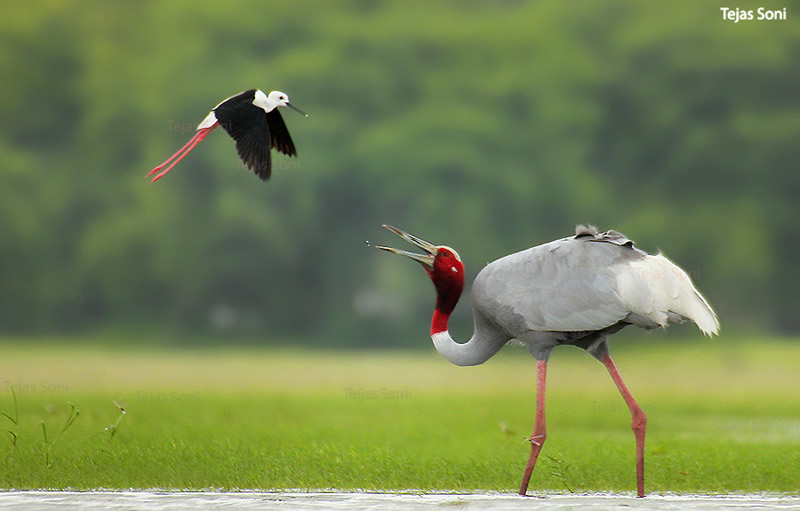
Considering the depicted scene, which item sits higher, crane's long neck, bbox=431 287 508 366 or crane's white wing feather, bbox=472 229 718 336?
crane's white wing feather, bbox=472 229 718 336

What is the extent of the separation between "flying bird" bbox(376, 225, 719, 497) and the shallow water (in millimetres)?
348

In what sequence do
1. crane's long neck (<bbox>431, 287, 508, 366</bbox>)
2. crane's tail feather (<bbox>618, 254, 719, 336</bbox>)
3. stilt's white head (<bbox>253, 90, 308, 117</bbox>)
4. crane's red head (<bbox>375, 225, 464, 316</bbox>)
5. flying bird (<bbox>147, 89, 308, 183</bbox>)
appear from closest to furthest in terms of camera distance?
crane's tail feather (<bbox>618, 254, 719, 336</bbox>) < crane's red head (<bbox>375, 225, 464, 316</bbox>) < crane's long neck (<bbox>431, 287, 508, 366</bbox>) < flying bird (<bbox>147, 89, 308, 183</bbox>) < stilt's white head (<bbox>253, 90, 308, 117</bbox>)

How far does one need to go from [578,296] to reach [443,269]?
891mm

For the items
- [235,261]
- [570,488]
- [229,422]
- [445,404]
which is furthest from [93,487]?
[235,261]

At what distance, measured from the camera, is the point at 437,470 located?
816 cm

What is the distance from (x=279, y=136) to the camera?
8.30 meters

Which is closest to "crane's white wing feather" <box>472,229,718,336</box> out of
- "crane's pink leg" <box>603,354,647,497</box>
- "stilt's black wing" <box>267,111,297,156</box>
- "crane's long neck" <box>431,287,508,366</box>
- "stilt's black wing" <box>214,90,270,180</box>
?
"crane's long neck" <box>431,287,508,366</box>

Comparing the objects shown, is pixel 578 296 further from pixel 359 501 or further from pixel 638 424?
pixel 359 501

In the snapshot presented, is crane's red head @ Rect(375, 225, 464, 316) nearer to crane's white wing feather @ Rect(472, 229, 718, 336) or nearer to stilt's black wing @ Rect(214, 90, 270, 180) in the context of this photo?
crane's white wing feather @ Rect(472, 229, 718, 336)

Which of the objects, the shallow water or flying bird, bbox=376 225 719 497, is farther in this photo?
flying bird, bbox=376 225 719 497

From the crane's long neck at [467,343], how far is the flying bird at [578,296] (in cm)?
10

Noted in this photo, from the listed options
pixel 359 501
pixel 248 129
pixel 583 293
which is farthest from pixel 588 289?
pixel 248 129

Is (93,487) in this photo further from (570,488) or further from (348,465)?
(570,488)

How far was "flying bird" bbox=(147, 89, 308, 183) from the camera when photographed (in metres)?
7.69
